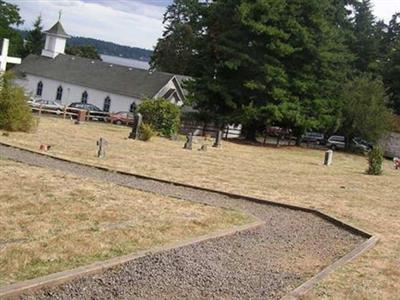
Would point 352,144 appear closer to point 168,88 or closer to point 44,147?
point 168,88

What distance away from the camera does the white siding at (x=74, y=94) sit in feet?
185

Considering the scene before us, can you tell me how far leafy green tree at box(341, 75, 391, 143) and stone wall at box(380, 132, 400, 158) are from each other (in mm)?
6207

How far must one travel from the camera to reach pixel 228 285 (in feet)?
23.9

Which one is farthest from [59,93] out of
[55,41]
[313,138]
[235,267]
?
[235,267]

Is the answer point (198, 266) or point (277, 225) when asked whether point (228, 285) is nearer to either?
point (198, 266)

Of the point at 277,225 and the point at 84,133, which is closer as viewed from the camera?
the point at 277,225

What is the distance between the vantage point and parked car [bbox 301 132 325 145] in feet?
184

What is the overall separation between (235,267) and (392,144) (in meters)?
51.6

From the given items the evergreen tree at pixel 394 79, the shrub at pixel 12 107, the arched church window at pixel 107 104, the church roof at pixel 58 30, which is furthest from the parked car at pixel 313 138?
the shrub at pixel 12 107

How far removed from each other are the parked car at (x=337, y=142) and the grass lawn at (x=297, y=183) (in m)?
26.3

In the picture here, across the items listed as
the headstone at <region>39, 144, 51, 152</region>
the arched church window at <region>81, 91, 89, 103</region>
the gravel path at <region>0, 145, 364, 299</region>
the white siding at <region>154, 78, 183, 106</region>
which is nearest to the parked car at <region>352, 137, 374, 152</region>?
the white siding at <region>154, 78, 183, 106</region>

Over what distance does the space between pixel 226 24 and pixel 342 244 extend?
114ft

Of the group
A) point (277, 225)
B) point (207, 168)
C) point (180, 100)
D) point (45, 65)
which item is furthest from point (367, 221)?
point (45, 65)

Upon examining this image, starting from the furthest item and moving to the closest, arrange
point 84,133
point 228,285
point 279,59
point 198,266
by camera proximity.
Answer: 1. point 279,59
2. point 84,133
3. point 198,266
4. point 228,285
